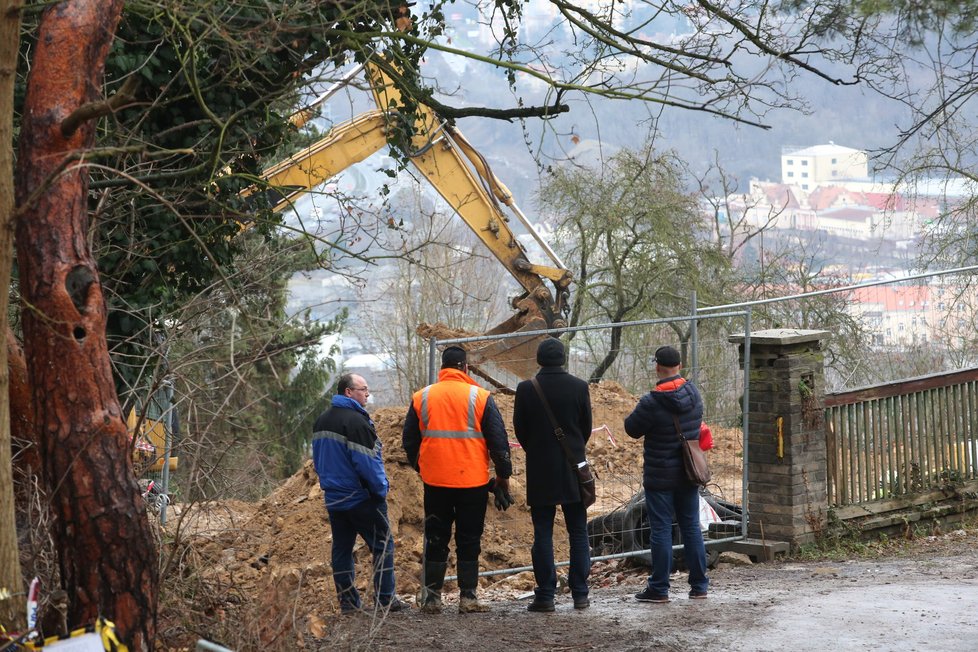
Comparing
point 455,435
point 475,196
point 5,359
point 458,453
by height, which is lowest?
point 458,453

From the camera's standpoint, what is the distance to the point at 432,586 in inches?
313

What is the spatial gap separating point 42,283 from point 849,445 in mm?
7396

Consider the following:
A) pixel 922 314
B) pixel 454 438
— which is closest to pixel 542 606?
pixel 454 438

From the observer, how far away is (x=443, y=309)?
3444cm

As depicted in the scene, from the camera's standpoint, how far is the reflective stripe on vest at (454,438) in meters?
7.64

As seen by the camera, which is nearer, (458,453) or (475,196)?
(458,453)

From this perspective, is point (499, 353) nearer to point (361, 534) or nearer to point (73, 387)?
point (361, 534)

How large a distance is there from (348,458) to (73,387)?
3049mm

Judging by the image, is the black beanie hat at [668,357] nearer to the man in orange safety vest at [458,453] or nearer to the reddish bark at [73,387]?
the man in orange safety vest at [458,453]

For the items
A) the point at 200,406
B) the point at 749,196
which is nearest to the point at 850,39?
the point at 200,406

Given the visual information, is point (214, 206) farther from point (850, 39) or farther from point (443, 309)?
point (443, 309)

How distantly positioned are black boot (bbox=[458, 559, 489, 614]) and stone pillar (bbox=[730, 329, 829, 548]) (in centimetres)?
311

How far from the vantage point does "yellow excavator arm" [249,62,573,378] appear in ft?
46.9

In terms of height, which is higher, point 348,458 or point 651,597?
point 348,458
